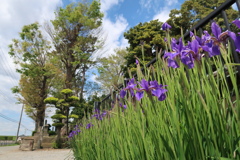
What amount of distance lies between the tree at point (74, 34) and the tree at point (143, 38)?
4195 mm

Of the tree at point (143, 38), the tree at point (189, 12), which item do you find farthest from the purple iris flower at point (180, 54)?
the tree at point (189, 12)

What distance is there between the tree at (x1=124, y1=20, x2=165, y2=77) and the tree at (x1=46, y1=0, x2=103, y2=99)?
419cm

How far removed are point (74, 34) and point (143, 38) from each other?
7.81m

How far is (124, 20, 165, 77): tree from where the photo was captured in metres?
18.8

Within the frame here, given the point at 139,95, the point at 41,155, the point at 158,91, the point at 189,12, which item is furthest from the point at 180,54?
the point at 189,12

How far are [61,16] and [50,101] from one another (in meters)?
10.8

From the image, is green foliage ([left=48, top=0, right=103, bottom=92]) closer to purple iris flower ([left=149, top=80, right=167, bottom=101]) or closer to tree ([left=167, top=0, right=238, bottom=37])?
tree ([left=167, top=0, right=238, bottom=37])

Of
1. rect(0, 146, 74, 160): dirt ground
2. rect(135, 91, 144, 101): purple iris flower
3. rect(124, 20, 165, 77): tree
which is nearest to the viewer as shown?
rect(135, 91, 144, 101): purple iris flower

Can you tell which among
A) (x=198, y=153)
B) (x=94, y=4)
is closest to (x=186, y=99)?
(x=198, y=153)

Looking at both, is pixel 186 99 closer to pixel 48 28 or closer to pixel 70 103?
pixel 70 103

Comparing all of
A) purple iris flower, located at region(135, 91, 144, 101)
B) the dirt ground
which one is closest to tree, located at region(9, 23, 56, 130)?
the dirt ground

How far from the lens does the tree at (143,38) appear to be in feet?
61.7

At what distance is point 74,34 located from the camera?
20.6 m

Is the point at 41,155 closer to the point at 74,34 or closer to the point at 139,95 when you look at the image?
the point at 139,95
